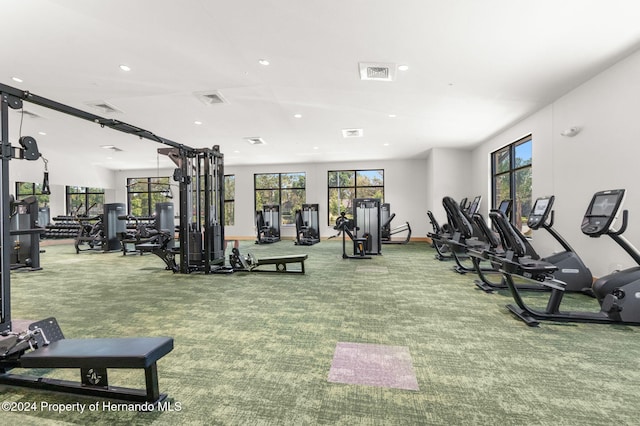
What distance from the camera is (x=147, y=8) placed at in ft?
10.3

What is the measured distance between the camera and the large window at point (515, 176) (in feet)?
22.9

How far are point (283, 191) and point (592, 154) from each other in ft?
34.3

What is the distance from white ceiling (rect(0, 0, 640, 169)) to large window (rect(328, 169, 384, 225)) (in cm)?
528

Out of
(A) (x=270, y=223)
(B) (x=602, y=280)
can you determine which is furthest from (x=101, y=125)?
(A) (x=270, y=223)

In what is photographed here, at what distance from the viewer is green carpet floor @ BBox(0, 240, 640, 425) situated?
1719mm

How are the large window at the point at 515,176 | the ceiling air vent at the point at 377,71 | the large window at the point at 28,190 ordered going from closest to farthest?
the ceiling air vent at the point at 377,71
the large window at the point at 515,176
the large window at the point at 28,190

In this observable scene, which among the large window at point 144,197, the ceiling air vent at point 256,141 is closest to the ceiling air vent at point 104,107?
the ceiling air vent at point 256,141

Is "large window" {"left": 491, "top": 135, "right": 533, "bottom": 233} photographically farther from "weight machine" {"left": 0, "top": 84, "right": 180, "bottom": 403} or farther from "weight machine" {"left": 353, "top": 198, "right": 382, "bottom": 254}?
"weight machine" {"left": 0, "top": 84, "right": 180, "bottom": 403}

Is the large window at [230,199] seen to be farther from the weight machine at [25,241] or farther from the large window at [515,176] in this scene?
the large window at [515,176]

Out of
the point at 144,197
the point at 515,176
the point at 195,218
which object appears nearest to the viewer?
the point at 195,218

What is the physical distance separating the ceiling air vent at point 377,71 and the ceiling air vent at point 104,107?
497cm

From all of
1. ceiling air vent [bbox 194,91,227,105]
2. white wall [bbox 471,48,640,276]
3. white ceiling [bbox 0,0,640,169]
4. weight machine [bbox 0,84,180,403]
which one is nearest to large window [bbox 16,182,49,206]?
white ceiling [bbox 0,0,640,169]

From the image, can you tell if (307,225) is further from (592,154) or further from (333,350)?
(333,350)

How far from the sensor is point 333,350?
2.49 metres
